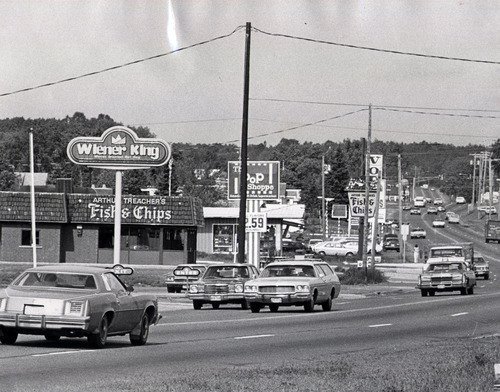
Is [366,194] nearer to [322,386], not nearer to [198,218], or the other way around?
[198,218]

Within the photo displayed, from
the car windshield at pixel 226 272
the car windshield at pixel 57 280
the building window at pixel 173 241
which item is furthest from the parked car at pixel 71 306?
the building window at pixel 173 241

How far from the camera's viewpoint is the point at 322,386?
1337 cm

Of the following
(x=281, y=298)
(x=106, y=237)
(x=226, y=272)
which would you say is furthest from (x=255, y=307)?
(x=106, y=237)

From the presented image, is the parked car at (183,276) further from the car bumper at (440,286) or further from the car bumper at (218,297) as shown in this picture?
the car bumper at (440,286)

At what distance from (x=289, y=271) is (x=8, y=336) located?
48.3ft

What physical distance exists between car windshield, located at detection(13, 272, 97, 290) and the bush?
40955 millimetres

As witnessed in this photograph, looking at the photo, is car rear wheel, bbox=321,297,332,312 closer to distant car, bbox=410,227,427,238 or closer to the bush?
the bush

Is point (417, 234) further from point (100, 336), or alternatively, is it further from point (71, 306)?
point (71, 306)

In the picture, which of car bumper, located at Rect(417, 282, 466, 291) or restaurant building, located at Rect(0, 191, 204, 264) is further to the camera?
restaurant building, located at Rect(0, 191, 204, 264)

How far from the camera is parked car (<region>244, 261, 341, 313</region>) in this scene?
30781mm

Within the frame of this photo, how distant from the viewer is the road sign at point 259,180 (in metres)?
51.4

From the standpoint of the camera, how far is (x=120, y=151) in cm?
4328

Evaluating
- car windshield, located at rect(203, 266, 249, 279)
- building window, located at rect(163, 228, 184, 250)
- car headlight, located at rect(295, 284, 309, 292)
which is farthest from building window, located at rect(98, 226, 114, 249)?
car headlight, located at rect(295, 284, 309, 292)

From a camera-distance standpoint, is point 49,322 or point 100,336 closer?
point 49,322
